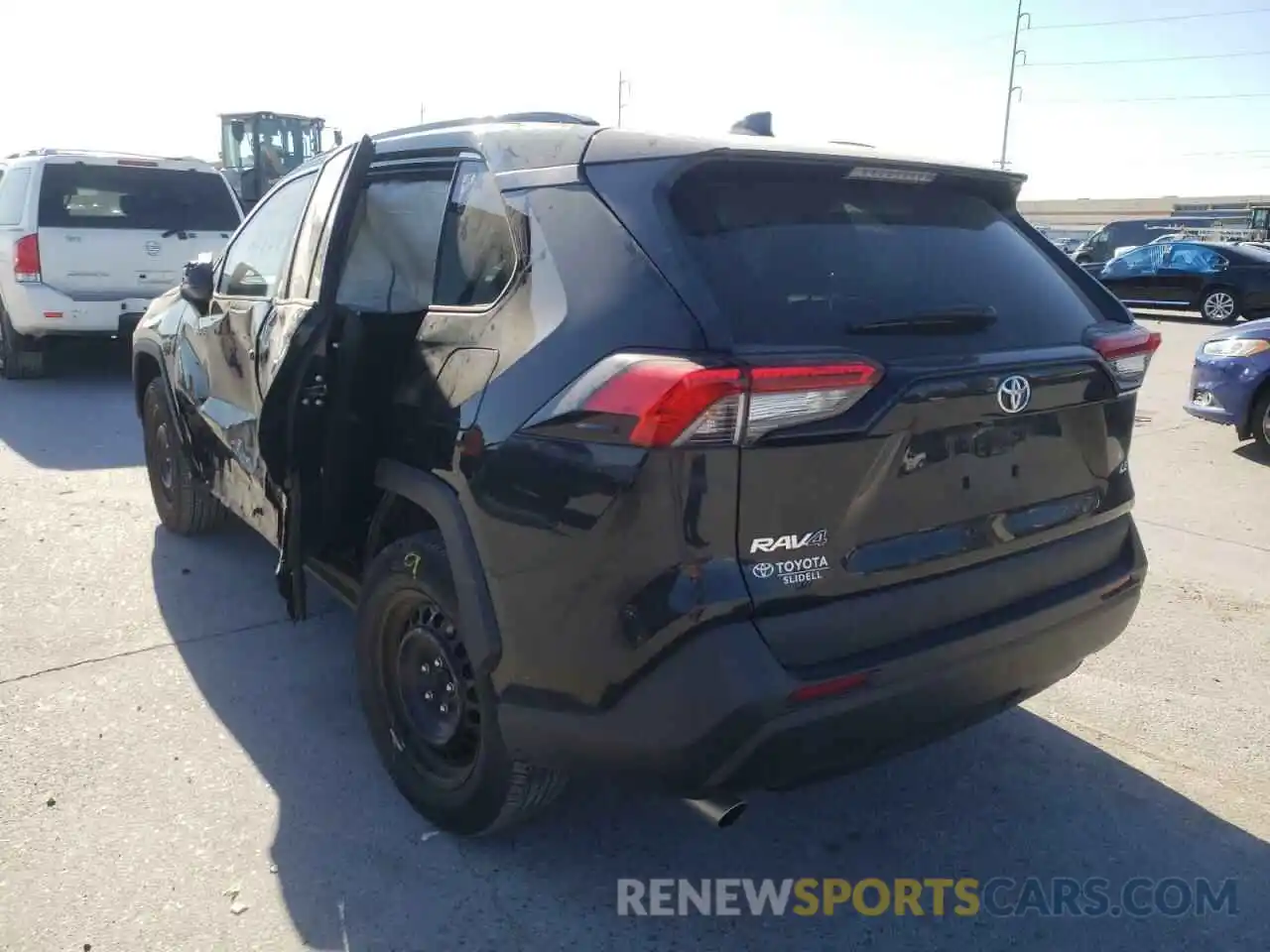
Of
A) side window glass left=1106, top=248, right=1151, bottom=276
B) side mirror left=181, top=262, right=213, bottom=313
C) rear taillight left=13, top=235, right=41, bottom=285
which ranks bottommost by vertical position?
side window glass left=1106, top=248, right=1151, bottom=276

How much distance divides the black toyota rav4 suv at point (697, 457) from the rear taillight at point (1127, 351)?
13 millimetres

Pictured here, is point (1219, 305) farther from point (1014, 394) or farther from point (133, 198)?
point (1014, 394)

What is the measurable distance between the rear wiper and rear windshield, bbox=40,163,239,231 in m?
9.07

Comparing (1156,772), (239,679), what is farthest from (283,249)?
(1156,772)

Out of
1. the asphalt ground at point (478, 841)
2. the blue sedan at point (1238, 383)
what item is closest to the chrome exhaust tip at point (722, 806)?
the asphalt ground at point (478, 841)

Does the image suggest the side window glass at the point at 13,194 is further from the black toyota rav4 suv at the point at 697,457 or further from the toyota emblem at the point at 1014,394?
the toyota emblem at the point at 1014,394

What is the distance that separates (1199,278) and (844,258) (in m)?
18.4

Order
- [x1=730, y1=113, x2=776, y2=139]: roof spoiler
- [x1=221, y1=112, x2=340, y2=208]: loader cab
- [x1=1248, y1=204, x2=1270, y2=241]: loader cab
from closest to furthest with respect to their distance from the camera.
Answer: [x1=730, y1=113, x2=776, y2=139]: roof spoiler, [x1=221, y1=112, x2=340, y2=208]: loader cab, [x1=1248, y1=204, x2=1270, y2=241]: loader cab

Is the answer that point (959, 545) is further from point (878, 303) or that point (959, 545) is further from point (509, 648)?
point (509, 648)

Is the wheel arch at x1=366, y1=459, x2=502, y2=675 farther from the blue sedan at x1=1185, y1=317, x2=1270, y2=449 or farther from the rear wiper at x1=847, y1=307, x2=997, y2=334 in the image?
the blue sedan at x1=1185, y1=317, x2=1270, y2=449

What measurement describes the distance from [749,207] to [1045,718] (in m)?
2.25

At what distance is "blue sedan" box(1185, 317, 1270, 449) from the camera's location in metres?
7.46

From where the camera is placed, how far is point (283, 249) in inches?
157

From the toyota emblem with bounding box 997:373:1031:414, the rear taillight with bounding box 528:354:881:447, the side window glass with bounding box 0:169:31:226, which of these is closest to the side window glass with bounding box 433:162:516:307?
the rear taillight with bounding box 528:354:881:447
